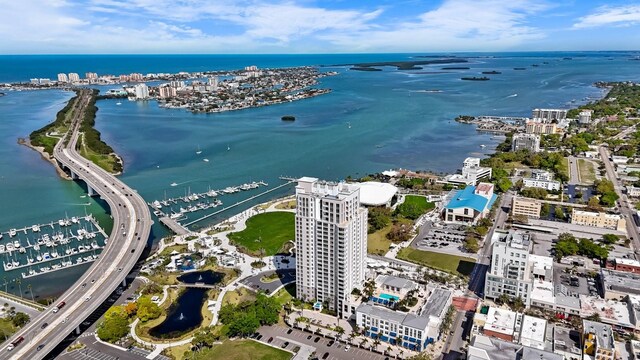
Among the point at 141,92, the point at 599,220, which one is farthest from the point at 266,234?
the point at 141,92

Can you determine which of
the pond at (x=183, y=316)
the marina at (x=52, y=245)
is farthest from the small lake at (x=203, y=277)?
the marina at (x=52, y=245)

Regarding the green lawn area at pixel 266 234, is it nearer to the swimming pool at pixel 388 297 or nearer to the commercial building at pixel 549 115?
the swimming pool at pixel 388 297

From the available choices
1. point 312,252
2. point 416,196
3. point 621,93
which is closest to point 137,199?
point 312,252

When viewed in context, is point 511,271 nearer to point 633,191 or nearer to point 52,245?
point 633,191

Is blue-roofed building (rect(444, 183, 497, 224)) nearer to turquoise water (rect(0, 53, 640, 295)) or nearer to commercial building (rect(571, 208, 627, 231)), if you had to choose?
commercial building (rect(571, 208, 627, 231))

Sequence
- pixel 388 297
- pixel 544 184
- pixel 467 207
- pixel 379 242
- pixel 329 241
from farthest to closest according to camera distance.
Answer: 1. pixel 544 184
2. pixel 467 207
3. pixel 379 242
4. pixel 388 297
5. pixel 329 241

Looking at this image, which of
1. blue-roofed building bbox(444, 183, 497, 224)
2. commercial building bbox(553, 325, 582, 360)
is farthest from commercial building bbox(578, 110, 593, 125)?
commercial building bbox(553, 325, 582, 360)
